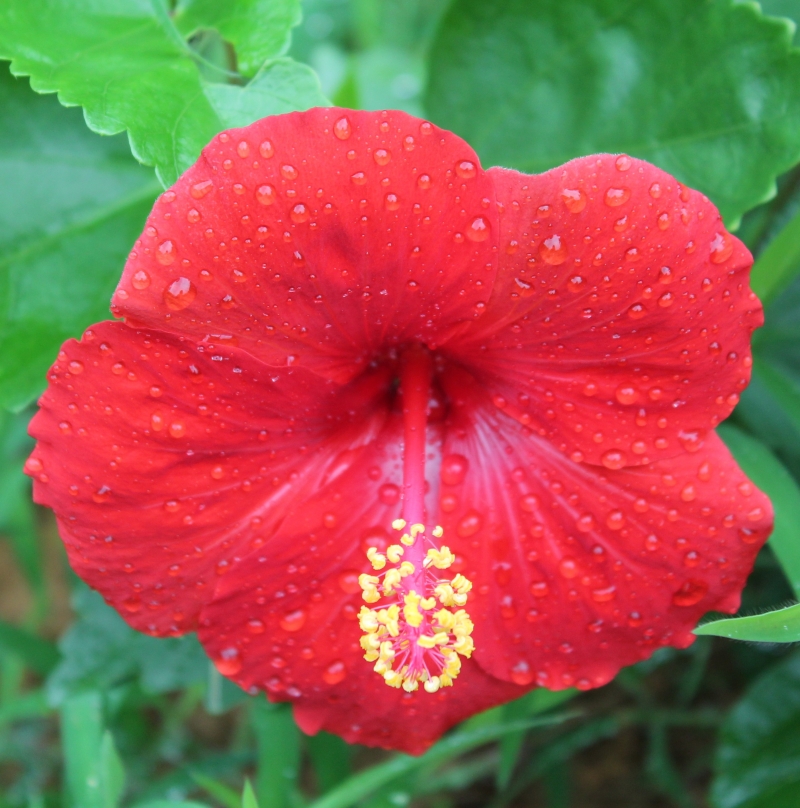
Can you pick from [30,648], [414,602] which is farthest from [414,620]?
[30,648]

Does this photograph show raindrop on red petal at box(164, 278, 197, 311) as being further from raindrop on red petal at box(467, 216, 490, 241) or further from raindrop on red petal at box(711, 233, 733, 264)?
raindrop on red petal at box(711, 233, 733, 264)

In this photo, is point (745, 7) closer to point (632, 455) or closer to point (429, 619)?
point (632, 455)

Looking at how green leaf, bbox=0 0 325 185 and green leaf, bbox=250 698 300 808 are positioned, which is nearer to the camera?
green leaf, bbox=0 0 325 185

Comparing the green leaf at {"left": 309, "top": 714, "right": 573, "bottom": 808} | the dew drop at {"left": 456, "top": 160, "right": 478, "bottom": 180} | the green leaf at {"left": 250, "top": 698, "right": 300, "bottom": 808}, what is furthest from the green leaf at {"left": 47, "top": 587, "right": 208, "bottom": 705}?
the dew drop at {"left": 456, "top": 160, "right": 478, "bottom": 180}

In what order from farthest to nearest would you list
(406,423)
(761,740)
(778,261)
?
(761,740), (778,261), (406,423)

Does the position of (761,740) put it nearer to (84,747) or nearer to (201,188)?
(84,747)

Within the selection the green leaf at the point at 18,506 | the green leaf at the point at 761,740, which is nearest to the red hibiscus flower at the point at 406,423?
the green leaf at the point at 761,740
